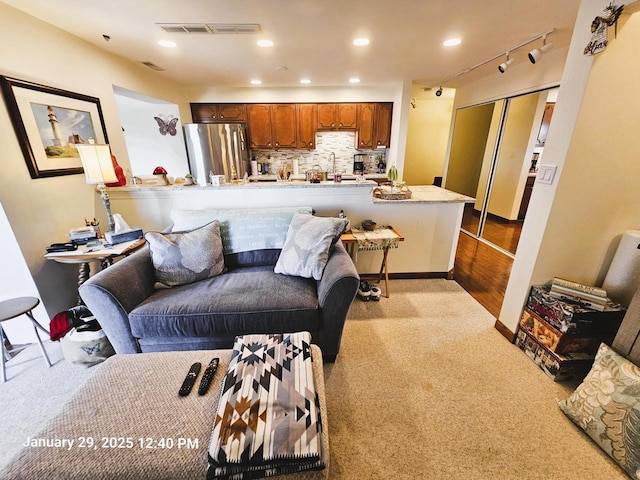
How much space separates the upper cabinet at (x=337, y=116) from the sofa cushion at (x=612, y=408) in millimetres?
4419

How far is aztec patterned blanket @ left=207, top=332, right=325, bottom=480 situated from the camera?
81 centimetres

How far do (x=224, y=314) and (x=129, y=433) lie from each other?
691 millimetres

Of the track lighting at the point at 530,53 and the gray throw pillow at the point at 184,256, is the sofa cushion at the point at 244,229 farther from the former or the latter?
the track lighting at the point at 530,53

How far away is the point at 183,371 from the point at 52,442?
42cm

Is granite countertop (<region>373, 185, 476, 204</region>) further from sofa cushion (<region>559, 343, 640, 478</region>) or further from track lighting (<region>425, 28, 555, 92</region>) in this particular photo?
sofa cushion (<region>559, 343, 640, 478</region>)

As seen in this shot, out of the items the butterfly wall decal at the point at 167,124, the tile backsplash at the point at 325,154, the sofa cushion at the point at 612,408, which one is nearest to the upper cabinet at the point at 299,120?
the tile backsplash at the point at 325,154

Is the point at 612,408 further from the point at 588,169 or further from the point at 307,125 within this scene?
the point at 307,125

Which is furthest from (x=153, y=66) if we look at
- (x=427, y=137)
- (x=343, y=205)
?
(x=427, y=137)

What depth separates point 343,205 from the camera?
256 centimetres

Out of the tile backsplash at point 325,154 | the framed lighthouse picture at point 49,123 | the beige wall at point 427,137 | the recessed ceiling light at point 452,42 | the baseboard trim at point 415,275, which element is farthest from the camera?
the beige wall at point 427,137

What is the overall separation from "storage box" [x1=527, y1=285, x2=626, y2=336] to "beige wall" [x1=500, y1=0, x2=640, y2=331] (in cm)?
21

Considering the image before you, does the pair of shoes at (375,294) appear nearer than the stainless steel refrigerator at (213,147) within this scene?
Yes

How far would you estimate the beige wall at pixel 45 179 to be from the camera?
5.69ft

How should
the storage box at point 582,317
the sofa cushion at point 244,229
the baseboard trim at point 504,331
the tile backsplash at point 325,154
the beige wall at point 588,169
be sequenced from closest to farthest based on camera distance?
1. the beige wall at point 588,169
2. the storage box at point 582,317
3. the baseboard trim at point 504,331
4. the sofa cushion at point 244,229
5. the tile backsplash at point 325,154
